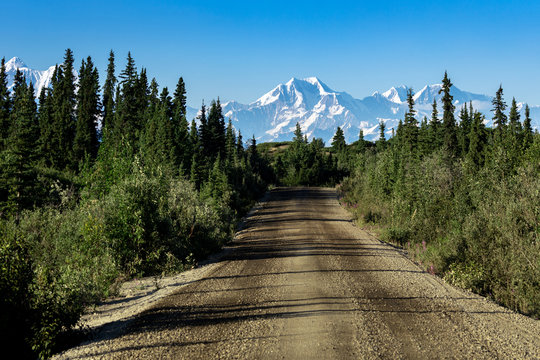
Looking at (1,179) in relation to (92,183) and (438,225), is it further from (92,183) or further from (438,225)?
(438,225)

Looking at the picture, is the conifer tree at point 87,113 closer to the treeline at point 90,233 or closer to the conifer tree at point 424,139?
the treeline at point 90,233

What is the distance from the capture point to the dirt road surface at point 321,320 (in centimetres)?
537

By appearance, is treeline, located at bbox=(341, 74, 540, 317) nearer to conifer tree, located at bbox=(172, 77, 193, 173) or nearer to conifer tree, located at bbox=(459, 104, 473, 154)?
conifer tree, located at bbox=(172, 77, 193, 173)

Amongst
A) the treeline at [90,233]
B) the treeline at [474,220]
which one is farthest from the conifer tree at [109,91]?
the treeline at [474,220]

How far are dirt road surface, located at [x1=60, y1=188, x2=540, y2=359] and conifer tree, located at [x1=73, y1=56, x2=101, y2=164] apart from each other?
4873 cm

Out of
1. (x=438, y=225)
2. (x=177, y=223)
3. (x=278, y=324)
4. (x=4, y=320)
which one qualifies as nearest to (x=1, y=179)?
(x=177, y=223)

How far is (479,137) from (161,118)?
5099 centimetres

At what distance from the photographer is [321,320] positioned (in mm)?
6559

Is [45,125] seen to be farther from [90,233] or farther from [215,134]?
[90,233]

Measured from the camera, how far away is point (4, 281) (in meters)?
5.53

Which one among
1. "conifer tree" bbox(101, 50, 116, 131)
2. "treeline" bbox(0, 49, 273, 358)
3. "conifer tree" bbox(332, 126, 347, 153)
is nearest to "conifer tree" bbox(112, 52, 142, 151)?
"conifer tree" bbox(101, 50, 116, 131)

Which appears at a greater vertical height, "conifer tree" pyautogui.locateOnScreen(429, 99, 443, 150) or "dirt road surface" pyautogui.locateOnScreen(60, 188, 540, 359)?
"conifer tree" pyautogui.locateOnScreen(429, 99, 443, 150)

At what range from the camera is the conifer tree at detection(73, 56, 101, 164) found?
57.2 m

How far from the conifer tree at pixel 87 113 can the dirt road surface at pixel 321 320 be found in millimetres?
48732
